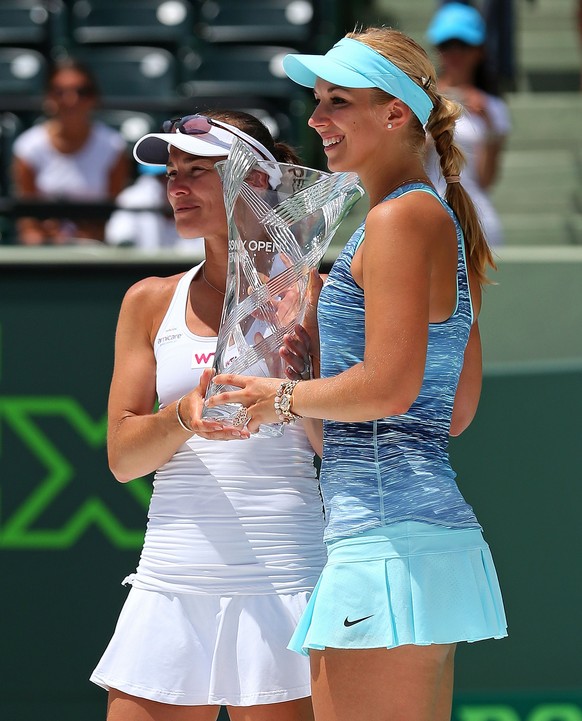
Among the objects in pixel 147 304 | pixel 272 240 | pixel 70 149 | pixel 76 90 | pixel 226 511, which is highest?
pixel 76 90

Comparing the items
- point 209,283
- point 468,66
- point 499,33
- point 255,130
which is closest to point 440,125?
point 255,130

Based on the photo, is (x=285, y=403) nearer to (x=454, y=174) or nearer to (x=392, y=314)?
(x=392, y=314)

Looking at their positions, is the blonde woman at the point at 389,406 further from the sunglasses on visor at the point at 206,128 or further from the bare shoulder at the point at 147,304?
the bare shoulder at the point at 147,304

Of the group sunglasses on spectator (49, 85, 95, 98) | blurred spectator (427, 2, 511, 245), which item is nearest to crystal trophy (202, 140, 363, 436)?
blurred spectator (427, 2, 511, 245)

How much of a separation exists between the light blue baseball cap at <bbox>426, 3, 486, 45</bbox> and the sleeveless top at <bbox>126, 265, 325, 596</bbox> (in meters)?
3.63

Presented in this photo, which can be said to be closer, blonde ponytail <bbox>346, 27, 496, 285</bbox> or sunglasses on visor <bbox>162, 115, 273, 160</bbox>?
blonde ponytail <bbox>346, 27, 496, 285</bbox>

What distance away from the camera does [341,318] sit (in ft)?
6.52

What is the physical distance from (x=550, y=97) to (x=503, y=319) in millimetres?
3895

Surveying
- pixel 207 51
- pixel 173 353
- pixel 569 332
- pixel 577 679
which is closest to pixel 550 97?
pixel 207 51

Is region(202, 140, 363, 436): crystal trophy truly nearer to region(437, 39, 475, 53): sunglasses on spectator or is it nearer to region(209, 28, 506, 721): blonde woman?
region(209, 28, 506, 721): blonde woman

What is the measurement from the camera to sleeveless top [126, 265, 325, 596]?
2.35 m

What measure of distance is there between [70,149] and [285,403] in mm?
3781

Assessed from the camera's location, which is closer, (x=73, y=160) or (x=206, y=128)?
(x=206, y=128)

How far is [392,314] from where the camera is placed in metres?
1.86
